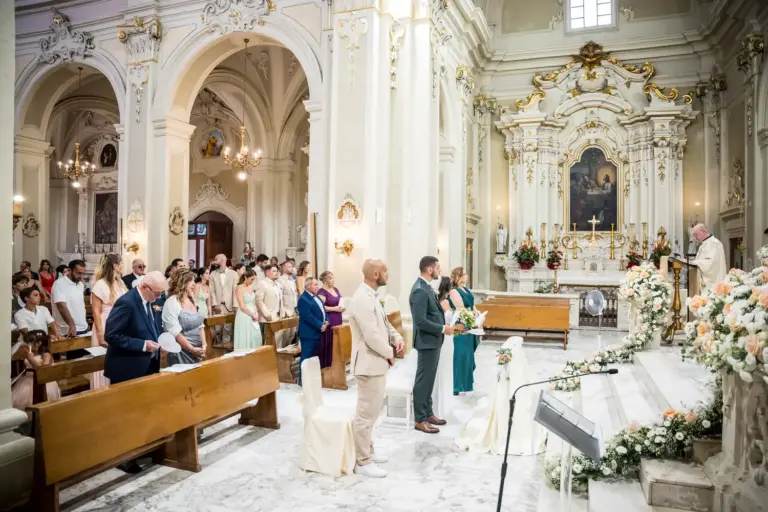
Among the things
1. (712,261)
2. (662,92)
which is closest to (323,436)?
(712,261)

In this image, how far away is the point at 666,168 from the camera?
1576cm

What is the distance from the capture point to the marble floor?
13.3 feet

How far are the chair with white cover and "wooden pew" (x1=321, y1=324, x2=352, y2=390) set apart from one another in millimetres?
2675

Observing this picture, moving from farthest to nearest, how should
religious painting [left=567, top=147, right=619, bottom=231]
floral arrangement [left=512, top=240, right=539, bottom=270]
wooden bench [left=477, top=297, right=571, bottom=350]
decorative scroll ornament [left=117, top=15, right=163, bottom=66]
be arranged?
religious painting [left=567, top=147, right=619, bottom=231] < floral arrangement [left=512, top=240, right=539, bottom=270] < decorative scroll ornament [left=117, top=15, right=163, bottom=66] < wooden bench [left=477, top=297, right=571, bottom=350]

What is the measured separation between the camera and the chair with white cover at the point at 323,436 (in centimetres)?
459

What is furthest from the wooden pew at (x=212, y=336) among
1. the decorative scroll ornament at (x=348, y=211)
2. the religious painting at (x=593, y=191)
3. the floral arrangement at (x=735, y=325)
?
the religious painting at (x=593, y=191)

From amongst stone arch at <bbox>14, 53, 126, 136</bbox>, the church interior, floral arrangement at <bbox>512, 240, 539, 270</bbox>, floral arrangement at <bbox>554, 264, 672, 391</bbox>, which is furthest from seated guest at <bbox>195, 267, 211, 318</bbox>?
floral arrangement at <bbox>512, 240, 539, 270</bbox>

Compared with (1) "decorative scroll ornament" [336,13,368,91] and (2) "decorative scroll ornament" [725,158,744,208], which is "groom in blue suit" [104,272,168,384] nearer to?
(1) "decorative scroll ornament" [336,13,368,91]

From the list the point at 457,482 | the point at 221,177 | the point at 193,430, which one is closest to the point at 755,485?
the point at 457,482

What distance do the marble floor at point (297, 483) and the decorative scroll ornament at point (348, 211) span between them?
4698 millimetres

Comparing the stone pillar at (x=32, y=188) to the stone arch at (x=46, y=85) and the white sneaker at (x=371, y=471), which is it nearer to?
the stone arch at (x=46, y=85)

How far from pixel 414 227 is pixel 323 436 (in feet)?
21.9

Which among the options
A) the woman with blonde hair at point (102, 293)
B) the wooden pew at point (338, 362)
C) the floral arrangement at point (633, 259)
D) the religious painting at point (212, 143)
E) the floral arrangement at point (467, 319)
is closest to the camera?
the floral arrangement at point (467, 319)

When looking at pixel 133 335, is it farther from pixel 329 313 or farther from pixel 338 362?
pixel 329 313
